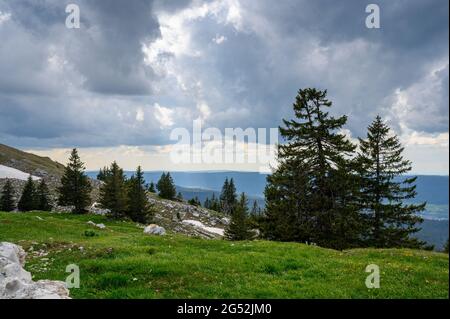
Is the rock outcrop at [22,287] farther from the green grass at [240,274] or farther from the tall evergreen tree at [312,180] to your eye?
the tall evergreen tree at [312,180]

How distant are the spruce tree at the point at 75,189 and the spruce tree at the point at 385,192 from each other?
A: 45366 mm

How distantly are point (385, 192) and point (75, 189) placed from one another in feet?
161

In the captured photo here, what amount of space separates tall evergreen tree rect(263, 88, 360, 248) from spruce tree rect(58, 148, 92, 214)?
39.0 m

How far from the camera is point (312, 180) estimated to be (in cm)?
3638

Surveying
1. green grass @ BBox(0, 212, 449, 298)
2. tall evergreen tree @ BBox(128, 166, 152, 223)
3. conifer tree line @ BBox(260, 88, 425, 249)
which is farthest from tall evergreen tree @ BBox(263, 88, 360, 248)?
tall evergreen tree @ BBox(128, 166, 152, 223)

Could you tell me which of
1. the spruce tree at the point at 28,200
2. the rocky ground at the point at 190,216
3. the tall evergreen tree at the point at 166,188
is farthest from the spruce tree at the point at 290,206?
the tall evergreen tree at the point at 166,188

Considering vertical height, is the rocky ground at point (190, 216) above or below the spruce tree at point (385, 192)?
below

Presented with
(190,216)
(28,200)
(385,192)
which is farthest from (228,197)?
(385,192)

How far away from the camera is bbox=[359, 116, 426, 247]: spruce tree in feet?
140

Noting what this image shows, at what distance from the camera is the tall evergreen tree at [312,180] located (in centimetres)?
3519

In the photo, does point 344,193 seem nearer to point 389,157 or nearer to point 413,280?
point 389,157

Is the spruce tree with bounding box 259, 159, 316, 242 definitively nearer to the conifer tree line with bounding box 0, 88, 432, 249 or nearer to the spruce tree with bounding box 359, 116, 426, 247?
the conifer tree line with bounding box 0, 88, 432, 249
